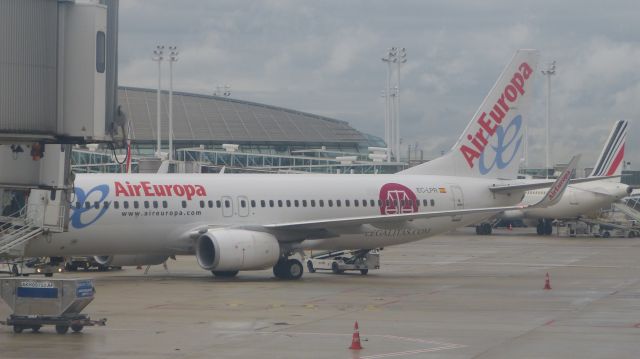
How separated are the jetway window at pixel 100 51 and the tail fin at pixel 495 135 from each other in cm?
3032

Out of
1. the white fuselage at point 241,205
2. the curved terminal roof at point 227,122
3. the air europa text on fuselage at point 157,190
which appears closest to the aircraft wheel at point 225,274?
the white fuselage at point 241,205

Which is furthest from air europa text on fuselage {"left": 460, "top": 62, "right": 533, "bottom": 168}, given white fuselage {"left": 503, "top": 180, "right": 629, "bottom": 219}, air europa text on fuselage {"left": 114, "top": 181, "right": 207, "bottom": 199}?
white fuselage {"left": 503, "top": 180, "right": 629, "bottom": 219}

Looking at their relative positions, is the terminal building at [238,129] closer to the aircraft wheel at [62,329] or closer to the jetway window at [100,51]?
the aircraft wheel at [62,329]

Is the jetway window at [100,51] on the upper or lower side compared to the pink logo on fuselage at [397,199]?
upper

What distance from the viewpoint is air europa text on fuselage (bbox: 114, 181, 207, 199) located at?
41250 millimetres

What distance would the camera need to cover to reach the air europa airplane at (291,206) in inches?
1603

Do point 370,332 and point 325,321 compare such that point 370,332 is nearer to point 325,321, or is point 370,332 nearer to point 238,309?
point 325,321

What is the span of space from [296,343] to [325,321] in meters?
4.52

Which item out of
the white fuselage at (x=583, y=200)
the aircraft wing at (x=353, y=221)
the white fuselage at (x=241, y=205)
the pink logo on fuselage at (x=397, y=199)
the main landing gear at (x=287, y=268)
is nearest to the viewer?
the white fuselage at (x=241, y=205)

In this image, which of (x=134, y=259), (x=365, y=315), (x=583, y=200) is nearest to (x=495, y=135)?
(x=134, y=259)

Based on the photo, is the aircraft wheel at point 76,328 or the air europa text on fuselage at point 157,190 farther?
the air europa text on fuselage at point 157,190

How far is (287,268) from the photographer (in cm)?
4375

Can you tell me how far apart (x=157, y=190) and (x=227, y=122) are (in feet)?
377

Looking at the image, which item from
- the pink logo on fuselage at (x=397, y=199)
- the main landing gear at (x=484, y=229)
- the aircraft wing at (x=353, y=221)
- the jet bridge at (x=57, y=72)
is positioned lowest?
the main landing gear at (x=484, y=229)
